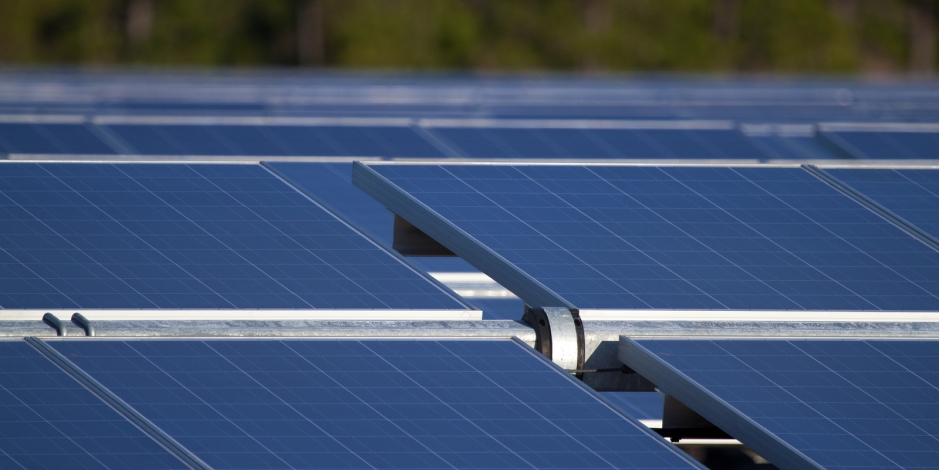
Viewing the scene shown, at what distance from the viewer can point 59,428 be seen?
4.71 metres

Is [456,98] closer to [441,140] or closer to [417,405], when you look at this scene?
[441,140]

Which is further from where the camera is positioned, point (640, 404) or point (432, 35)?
point (432, 35)

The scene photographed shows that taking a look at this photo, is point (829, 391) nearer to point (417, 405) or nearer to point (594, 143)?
point (417, 405)

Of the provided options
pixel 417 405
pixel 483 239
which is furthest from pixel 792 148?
pixel 417 405

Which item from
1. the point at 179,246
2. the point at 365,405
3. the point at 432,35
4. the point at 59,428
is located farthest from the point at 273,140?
the point at 432,35

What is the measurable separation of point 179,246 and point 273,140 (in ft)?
21.6

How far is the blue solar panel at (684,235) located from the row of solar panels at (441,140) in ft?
15.5

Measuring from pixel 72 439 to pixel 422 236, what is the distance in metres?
3.04

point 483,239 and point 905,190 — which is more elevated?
point 905,190

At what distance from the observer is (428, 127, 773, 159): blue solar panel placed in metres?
12.7

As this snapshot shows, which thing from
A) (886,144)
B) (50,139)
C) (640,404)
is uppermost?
(886,144)

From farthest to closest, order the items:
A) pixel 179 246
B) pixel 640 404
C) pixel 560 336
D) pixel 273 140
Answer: pixel 273 140, pixel 640 404, pixel 179 246, pixel 560 336

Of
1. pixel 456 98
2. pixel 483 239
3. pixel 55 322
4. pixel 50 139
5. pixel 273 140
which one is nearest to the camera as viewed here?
pixel 55 322

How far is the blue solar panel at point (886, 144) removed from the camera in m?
12.5
